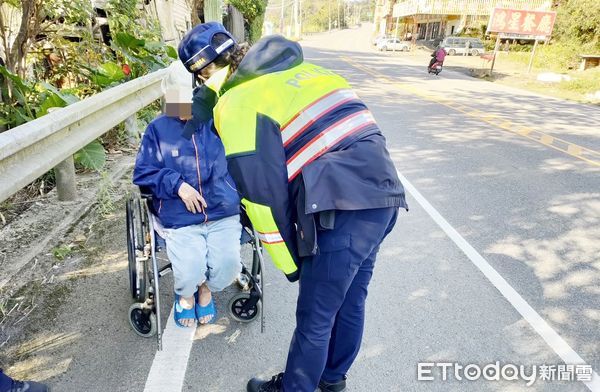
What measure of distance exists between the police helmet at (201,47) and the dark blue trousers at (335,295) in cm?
99

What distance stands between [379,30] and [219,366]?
84110mm

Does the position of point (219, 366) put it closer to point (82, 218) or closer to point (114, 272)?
point (114, 272)

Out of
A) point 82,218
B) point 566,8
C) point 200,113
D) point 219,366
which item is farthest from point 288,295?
point 566,8

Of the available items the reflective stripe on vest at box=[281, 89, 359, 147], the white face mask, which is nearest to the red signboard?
the white face mask

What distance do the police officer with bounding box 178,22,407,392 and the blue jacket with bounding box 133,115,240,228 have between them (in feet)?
2.50

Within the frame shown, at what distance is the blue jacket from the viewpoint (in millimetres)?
2471

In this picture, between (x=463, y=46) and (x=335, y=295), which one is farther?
(x=463, y=46)

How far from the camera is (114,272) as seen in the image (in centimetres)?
301

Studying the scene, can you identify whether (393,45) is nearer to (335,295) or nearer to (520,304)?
(520,304)

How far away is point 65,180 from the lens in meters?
3.63

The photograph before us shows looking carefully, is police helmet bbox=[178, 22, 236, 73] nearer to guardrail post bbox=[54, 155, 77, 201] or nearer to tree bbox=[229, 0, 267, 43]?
guardrail post bbox=[54, 155, 77, 201]

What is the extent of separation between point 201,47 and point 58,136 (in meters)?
1.61

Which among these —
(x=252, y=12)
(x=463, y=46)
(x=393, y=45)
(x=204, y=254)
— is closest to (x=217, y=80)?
(x=204, y=254)

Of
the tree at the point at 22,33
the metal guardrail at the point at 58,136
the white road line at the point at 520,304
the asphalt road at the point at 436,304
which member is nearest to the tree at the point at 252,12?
the tree at the point at 22,33
